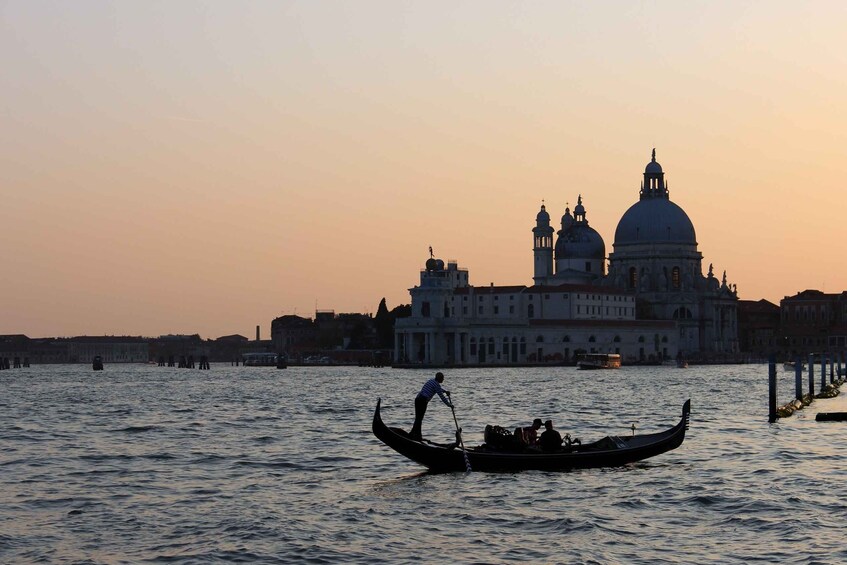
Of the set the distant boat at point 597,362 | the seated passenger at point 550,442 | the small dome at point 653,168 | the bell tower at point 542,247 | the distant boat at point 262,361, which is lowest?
the seated passenger at point 550,442

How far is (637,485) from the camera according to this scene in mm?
28578

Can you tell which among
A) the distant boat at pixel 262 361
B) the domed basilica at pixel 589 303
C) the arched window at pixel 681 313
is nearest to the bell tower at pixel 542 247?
the domed basilica at pixel 589 303

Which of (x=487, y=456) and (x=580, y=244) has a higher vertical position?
(x=580, y=244)

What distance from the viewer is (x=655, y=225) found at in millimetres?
183625

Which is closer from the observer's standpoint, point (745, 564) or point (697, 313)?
point (745, 564)

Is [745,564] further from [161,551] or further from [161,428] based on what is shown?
[161,428]

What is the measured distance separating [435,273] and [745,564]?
464 feet

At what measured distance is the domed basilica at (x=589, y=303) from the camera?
15850cm

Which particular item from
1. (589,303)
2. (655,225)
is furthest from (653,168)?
(589,303)

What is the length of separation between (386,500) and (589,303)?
488ft

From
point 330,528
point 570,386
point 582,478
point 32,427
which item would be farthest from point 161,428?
point 570,386

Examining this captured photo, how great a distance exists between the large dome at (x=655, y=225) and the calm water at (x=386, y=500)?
137 m

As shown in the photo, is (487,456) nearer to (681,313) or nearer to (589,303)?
(589,303)

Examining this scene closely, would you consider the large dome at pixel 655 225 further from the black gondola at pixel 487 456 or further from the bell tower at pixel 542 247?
the black gondola at pixel 487 456
